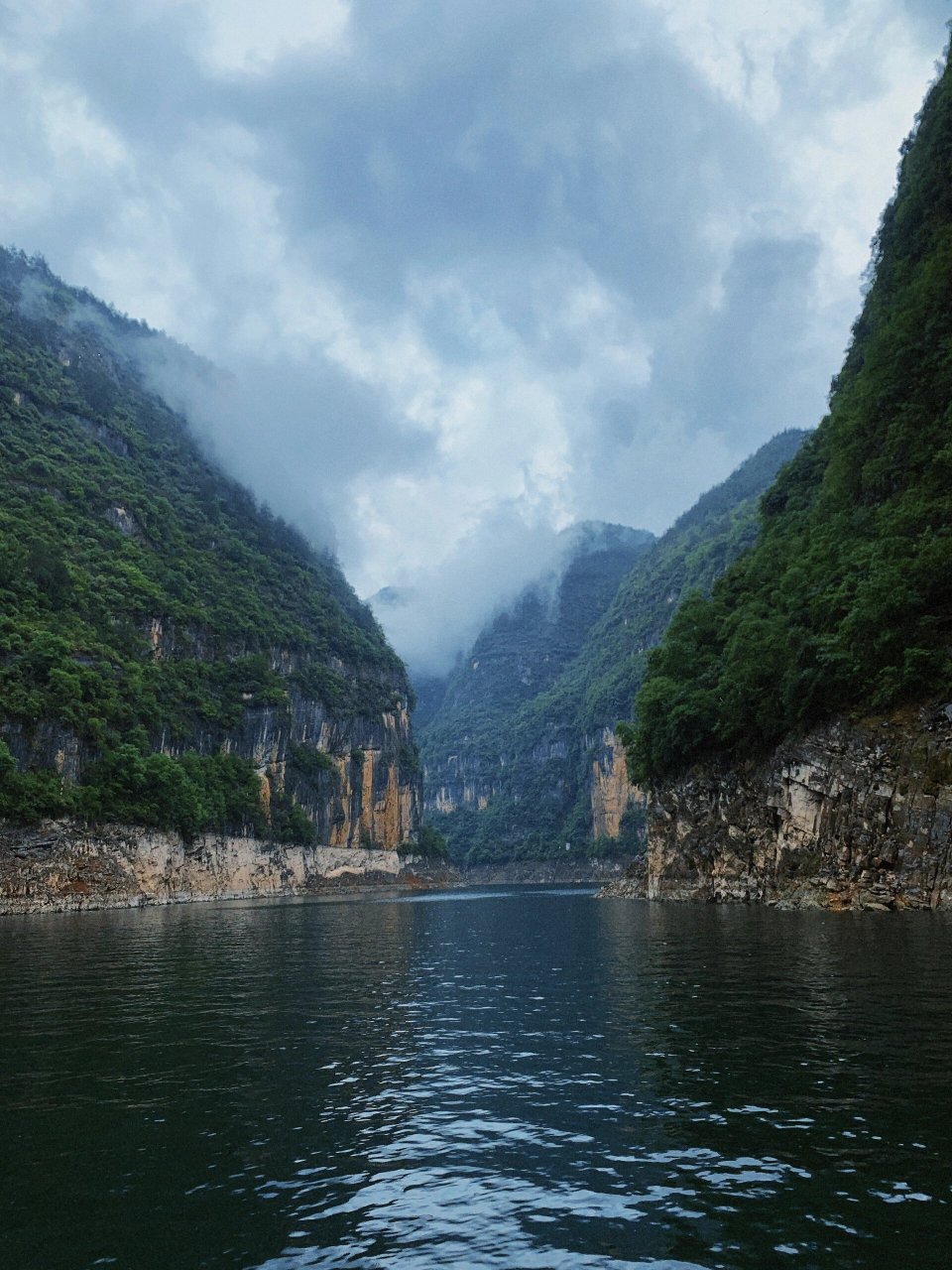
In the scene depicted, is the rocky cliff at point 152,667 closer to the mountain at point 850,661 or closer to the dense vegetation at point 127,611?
the dense vegetation at point 127,611

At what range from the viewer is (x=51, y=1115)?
12.4 metres

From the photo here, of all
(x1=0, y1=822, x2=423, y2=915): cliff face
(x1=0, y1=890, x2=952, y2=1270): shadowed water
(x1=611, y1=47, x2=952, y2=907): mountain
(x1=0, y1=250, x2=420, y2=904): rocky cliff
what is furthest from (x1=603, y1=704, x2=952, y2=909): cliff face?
(x1=0, y1=250, x2=420, y2=904): rocky cliff

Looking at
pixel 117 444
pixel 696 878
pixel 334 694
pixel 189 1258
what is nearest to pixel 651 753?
pixel 696 878

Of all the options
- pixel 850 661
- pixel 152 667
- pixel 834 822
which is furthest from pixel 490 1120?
pixel 152 667

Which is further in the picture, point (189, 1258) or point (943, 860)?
point (943, 860)

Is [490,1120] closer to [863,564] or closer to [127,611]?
[863,564]

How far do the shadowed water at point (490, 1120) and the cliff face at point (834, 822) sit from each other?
18.1 m

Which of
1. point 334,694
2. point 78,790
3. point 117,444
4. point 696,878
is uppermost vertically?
point 117,444

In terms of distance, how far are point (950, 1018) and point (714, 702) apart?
160 feet

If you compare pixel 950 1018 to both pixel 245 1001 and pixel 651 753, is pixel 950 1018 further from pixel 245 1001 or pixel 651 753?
pixel 651 753

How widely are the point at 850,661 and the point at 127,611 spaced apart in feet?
311

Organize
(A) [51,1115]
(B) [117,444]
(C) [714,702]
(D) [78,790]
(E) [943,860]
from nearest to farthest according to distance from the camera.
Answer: (A) [51,1115] < (E) [943,860] < (C) [714,702] < (D) [78,790] < (B) [117,444]

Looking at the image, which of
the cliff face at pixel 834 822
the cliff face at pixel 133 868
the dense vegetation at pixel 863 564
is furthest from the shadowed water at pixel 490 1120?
the cliff face at pixel 133 868

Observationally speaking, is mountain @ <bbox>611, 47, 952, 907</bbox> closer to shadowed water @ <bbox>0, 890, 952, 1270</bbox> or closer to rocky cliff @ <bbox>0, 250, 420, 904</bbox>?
shadowed water @ <bbox>0, 890, 952, 1270</bbox>
